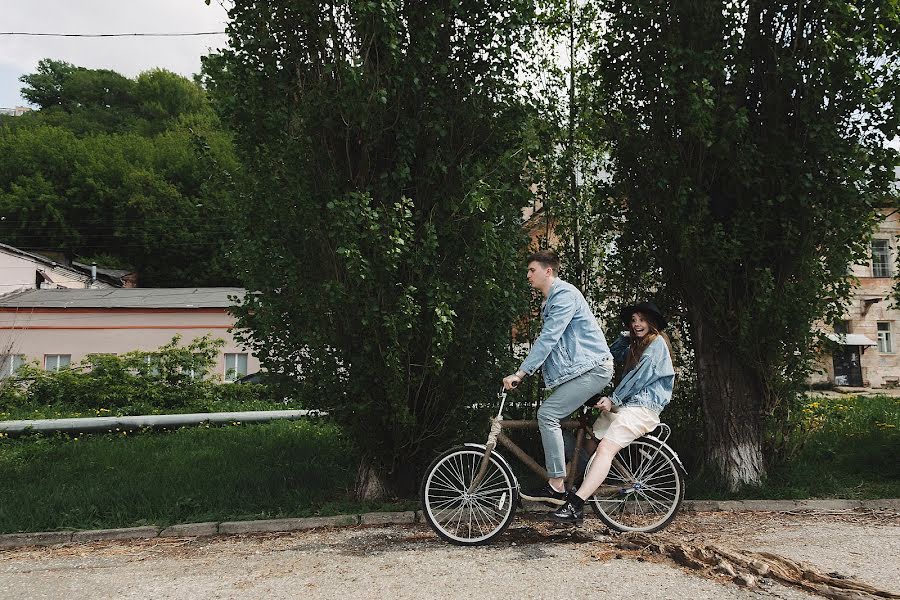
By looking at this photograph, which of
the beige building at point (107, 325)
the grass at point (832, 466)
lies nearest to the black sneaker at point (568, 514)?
the grass at point (832, 466)

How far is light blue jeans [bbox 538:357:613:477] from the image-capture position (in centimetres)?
597

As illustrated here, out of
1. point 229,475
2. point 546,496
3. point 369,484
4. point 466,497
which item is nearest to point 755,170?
point 546,496

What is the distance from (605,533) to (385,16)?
4747 millimetres

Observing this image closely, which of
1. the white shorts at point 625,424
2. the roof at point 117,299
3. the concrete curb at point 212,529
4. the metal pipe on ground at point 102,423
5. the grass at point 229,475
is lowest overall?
the concrete curb at point 212,529

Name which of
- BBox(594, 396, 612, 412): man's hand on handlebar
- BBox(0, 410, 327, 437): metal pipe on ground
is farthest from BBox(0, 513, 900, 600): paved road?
BBox(0, 410, 327, 437): metal pipe on ground

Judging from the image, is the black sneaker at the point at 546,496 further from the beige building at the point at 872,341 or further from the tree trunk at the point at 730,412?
the beige building at the point at 872,341

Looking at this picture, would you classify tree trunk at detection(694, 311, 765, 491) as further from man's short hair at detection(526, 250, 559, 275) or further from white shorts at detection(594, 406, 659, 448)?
man's short hair at detection(526, 250, 559, 275)

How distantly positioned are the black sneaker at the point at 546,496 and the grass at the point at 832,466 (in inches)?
91.3

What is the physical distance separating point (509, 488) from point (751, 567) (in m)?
1.82

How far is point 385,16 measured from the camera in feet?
21.5

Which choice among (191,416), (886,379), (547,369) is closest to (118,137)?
(191,416)

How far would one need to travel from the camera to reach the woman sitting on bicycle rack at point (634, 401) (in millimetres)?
5887

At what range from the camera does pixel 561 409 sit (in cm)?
599

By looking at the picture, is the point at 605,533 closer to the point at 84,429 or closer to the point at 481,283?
the point at 481,283
